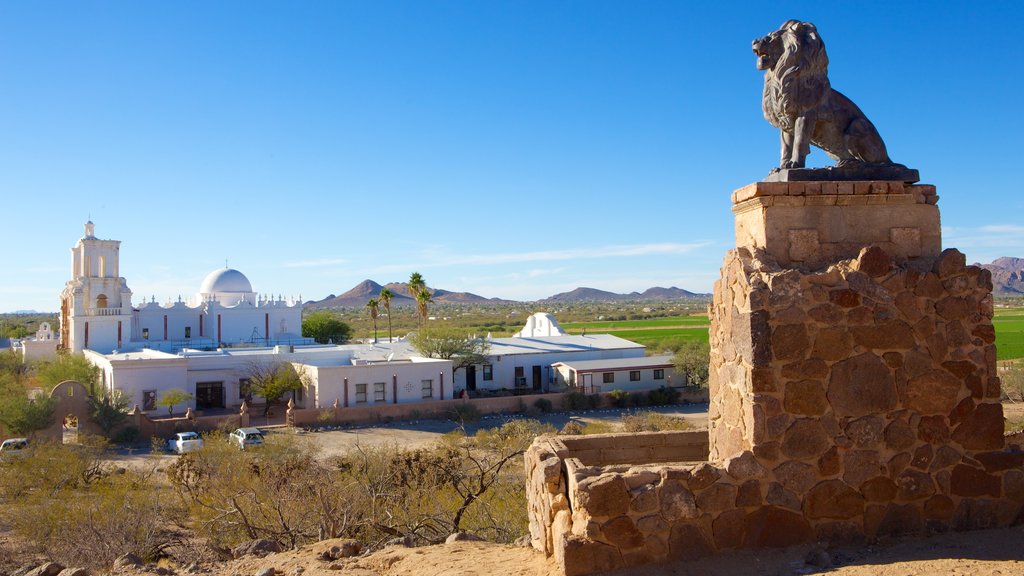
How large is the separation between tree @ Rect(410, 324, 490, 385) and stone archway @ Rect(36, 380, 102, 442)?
13.8 meters

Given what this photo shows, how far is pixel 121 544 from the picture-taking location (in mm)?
9367

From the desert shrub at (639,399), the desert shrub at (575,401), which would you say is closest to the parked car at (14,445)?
the desert shrub at (575,401)

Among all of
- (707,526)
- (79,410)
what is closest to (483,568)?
(707,526)

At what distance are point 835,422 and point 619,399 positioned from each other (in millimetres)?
28372

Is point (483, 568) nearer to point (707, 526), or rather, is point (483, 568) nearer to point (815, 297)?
point (707, 526)

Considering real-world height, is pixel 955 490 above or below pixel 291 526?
above

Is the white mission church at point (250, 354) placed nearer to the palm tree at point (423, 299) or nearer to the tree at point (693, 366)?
the tree at point (693, 366)

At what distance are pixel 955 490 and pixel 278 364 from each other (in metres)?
29.6

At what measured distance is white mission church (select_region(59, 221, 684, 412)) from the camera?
97.5 ft

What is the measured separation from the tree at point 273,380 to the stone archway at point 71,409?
20.1 feet

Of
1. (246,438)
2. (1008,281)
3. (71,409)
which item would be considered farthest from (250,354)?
(1008,281)

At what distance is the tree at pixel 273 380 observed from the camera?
29969 millimetres

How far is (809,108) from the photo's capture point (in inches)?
216

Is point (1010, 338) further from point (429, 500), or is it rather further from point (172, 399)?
point (429, 500)
